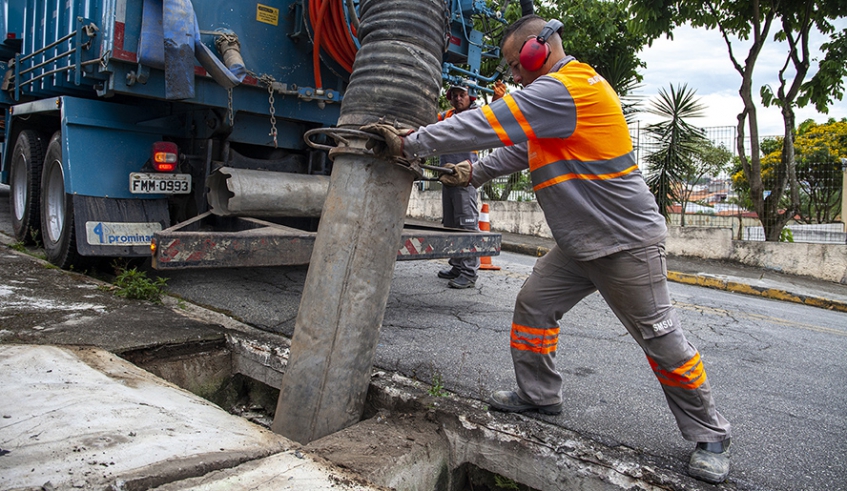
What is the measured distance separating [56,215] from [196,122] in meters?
1.69

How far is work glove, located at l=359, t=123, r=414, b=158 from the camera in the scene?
2221 mm

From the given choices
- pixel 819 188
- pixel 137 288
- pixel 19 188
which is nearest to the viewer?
pixel 137 288

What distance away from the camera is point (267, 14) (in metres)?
4.62

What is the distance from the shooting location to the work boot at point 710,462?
210cm

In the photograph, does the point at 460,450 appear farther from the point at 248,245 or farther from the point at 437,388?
the point at 248,245

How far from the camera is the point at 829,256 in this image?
341 inches

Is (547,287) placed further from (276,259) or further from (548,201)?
(276,259)

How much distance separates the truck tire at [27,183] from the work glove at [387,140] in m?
4.79

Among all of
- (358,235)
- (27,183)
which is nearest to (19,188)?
(27,183)

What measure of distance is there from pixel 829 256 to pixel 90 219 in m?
9.31

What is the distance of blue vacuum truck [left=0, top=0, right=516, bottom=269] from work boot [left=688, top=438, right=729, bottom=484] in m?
2.19

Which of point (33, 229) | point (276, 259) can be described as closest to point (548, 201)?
point (276, 259)

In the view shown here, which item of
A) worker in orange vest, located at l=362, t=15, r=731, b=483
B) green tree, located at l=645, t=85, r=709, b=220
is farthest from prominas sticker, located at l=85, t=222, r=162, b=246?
green tree, located at l=645, t=85, r=709, b=220

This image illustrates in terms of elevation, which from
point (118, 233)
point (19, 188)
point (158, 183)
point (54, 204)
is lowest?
point (118, 233)
